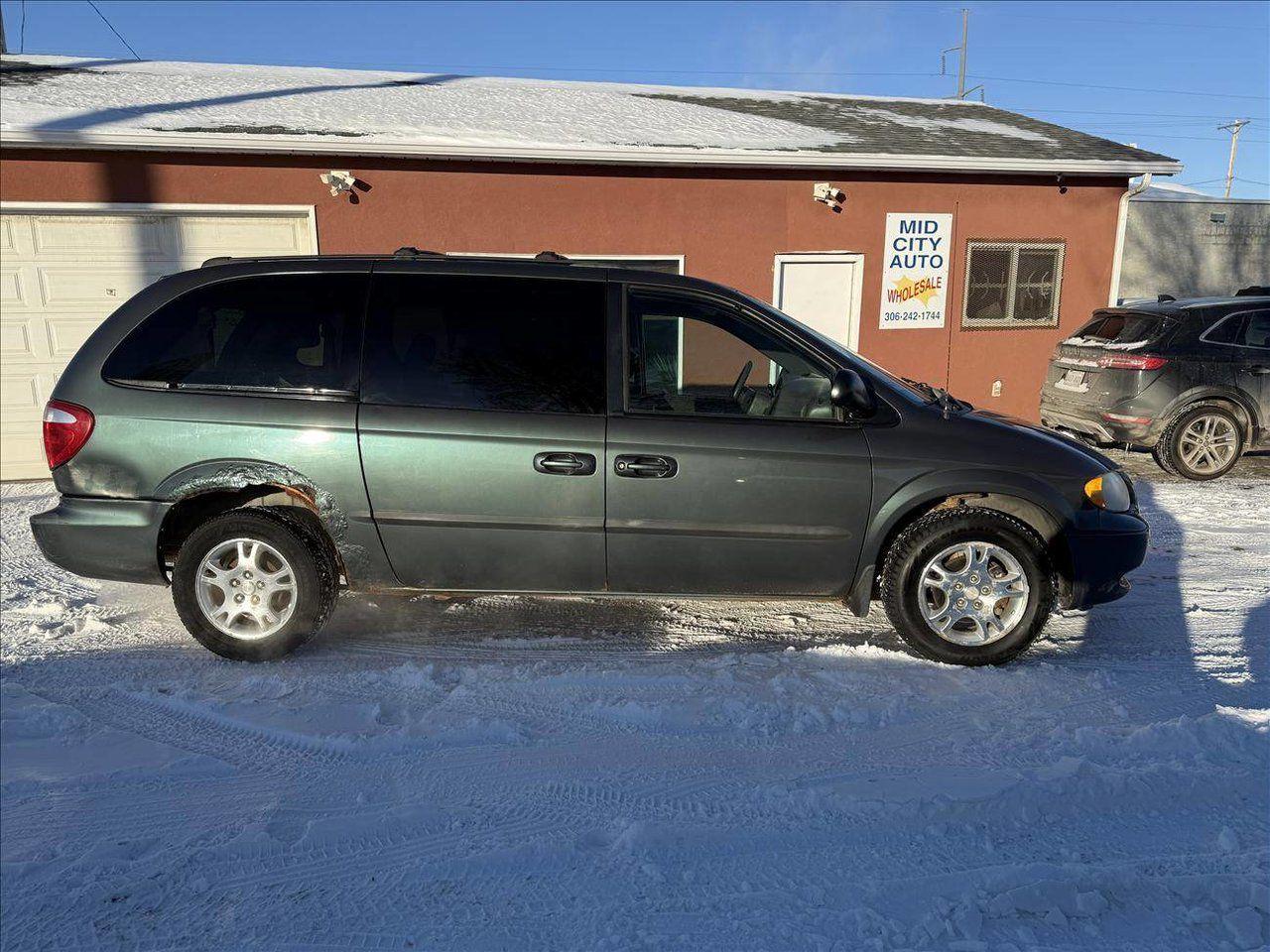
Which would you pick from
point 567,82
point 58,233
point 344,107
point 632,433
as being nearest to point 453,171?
point 344,107

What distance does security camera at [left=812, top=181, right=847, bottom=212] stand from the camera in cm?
945

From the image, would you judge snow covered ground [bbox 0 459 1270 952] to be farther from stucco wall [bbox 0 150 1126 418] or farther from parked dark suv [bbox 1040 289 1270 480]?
stucco wall [bbox 0 150 1126 418]

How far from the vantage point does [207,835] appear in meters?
2.66

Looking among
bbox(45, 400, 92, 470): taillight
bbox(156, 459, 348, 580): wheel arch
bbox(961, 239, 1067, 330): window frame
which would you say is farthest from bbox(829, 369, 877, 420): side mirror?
bbox(961, 239, 1067, 330): window frame

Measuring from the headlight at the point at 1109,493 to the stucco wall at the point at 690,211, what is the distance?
19.6ft

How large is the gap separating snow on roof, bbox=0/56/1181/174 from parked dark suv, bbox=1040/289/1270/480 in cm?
287

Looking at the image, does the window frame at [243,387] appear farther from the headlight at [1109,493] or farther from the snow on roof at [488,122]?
the snow on roof at [488,122]

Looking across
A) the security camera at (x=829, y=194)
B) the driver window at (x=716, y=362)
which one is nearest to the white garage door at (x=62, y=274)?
the security camera at (x=829, y=194)

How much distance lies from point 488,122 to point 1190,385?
7712 mm

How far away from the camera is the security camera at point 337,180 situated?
831 cm

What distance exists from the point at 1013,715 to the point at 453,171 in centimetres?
752

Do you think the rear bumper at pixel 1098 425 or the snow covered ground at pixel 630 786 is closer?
the snow covered ground at pixel 630 786

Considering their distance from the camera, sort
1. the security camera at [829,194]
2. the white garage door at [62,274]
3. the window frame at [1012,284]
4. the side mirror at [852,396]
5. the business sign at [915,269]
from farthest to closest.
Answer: the window frame at [1012,284] → the business sign at [915,269] → the security camera at [829,194] → the white garage door at [62,274] → the side mirror at [852,396]

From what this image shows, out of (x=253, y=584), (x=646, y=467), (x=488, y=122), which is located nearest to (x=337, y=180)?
(x=488, y=122)
